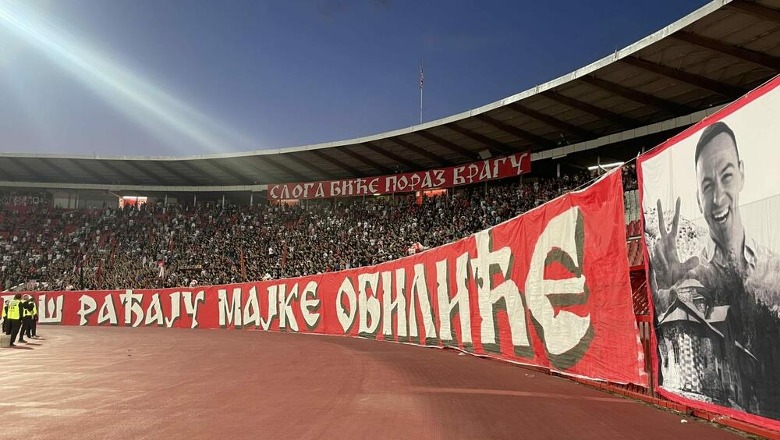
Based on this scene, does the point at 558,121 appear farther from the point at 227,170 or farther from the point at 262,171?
the point at 227,170

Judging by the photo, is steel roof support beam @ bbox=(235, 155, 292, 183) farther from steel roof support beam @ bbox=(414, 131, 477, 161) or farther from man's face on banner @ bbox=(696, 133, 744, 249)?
man's face on banner @ bbox=(696, 133, 744, 249)

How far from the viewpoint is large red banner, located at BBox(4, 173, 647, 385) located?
21.1ft

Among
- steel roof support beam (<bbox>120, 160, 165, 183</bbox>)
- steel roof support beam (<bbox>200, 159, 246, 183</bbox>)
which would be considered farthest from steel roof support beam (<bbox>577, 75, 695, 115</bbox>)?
steel roof support beam (<bbox>120, 160, 165, 183</bbox>)

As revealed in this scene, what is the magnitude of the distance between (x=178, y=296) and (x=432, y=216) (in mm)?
14417

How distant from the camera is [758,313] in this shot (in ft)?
13.1

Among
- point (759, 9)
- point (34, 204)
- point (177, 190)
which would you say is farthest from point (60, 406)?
point (34, 204)

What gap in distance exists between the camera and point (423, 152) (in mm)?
30641

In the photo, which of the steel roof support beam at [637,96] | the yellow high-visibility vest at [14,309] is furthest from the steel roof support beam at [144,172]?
the steel roof support beam at [637,96]

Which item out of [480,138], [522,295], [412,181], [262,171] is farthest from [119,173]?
[522,295]

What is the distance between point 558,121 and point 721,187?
2101 cm

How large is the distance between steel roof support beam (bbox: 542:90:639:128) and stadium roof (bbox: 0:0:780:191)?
0.14 feet

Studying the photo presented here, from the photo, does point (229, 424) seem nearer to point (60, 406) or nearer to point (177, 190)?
point (60, 406)

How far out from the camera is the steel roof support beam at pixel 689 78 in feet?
59.8

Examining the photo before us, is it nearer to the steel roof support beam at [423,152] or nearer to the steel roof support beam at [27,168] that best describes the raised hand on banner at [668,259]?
the steel roof support beam at [423,152]
